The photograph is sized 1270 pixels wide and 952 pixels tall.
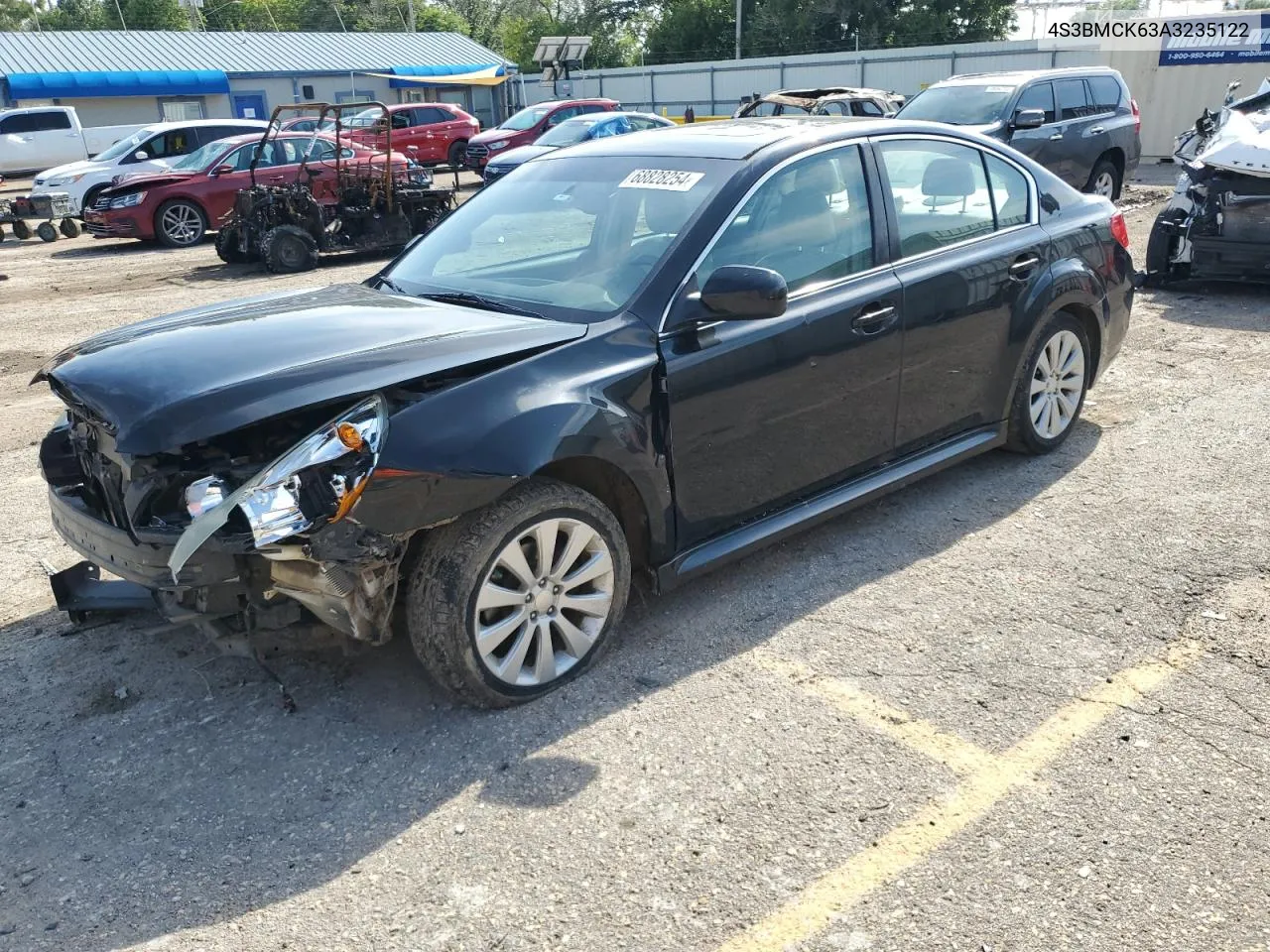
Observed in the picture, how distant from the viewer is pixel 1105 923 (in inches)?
101

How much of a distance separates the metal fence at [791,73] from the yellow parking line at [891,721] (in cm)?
2486

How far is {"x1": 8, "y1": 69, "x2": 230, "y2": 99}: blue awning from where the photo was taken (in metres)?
34.5

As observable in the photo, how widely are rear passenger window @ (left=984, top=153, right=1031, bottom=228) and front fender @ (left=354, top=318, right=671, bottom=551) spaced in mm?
2330

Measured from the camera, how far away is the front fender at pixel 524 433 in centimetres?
307

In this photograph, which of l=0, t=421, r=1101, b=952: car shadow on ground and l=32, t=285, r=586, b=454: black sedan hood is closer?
l=0, t=421, r=1101, b=952: car shadow on ground

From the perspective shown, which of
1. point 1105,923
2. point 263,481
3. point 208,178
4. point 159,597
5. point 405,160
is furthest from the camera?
point 208,178

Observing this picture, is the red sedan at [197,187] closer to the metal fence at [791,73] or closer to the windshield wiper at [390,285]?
the windshield wiper at [390,285]

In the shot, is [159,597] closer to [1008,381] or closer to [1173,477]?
[1008,381]

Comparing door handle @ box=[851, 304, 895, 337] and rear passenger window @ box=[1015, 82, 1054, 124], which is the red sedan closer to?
rear passenger window @ box=[1015, 82, 1054, 124]

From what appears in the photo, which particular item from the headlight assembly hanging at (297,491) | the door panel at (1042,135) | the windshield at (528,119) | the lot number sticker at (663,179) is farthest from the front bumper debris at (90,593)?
the windshield at (528,119)

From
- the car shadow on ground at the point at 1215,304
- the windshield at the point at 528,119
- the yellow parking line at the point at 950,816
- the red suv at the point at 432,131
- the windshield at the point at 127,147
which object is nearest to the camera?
the yellow parking line at the point at 950,816

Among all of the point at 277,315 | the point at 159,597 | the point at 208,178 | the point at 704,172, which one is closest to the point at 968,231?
the point at 704,172

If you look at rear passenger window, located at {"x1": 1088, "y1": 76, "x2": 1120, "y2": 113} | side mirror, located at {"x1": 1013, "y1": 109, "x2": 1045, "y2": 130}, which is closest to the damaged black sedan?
side mirror, located at {"x1": 1013, "y1": 109, "x2": 1045, "y2": 130}

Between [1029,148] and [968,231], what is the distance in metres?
9.33
